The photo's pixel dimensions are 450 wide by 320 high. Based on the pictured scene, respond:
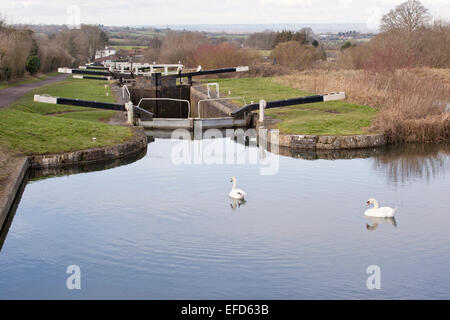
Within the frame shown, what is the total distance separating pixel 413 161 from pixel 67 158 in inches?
361

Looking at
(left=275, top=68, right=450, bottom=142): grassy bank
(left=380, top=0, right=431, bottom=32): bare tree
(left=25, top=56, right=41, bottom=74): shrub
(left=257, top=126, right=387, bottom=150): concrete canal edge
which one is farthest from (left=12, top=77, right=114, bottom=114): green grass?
(left=380, top=0, right=431, bottom=32): bare tree

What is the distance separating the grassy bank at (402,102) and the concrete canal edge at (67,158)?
7459 mm

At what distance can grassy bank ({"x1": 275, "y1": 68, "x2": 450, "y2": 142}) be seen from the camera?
20.2 meters

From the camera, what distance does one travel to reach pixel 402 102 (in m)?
21.3

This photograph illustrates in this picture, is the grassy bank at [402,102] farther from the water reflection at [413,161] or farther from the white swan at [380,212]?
the white swan at [380,212]

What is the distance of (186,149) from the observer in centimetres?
1986

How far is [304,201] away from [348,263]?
344 cm

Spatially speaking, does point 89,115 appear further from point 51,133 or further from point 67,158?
point 67,158

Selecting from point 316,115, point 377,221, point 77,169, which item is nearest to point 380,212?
point 377,221

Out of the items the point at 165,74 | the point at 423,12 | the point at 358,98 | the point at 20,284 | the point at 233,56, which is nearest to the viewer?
the point at 20,284

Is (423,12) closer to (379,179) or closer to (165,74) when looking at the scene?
(165,74)

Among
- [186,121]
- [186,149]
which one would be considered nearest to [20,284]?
[186,149]

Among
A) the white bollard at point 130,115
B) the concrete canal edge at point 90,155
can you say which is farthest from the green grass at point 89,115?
the concrete canal edge at point 90,155

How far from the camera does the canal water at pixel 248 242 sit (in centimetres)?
893
